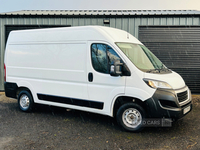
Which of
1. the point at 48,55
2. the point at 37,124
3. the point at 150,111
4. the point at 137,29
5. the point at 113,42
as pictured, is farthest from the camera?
the point at 137,29

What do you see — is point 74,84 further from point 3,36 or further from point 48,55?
point 3,36

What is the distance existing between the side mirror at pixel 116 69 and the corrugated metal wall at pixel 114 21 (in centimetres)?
581

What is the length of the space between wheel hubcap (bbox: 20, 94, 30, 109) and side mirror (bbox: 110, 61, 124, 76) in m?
3.21

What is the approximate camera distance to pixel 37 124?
18.3 feet

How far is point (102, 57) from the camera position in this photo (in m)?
5.19

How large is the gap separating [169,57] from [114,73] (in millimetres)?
6223

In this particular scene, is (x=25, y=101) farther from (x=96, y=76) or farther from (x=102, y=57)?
(x=102, y=57)

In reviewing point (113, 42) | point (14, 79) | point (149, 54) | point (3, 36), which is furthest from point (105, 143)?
point (3, 36)

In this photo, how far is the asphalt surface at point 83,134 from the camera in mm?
4238

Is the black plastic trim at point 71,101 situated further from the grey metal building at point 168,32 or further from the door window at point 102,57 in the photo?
the grey metal building at point 168,32

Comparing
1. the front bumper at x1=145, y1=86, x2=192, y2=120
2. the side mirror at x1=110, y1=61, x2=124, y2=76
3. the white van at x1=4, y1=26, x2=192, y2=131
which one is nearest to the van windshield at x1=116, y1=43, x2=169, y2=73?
the white van at x1=4, y1=26, x2=192, y2=131

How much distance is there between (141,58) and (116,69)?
93cm

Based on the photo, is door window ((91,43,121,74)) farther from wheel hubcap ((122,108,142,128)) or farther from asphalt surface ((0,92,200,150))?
asphalt surface ((0,92,200,150))

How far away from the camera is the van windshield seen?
197 inches
